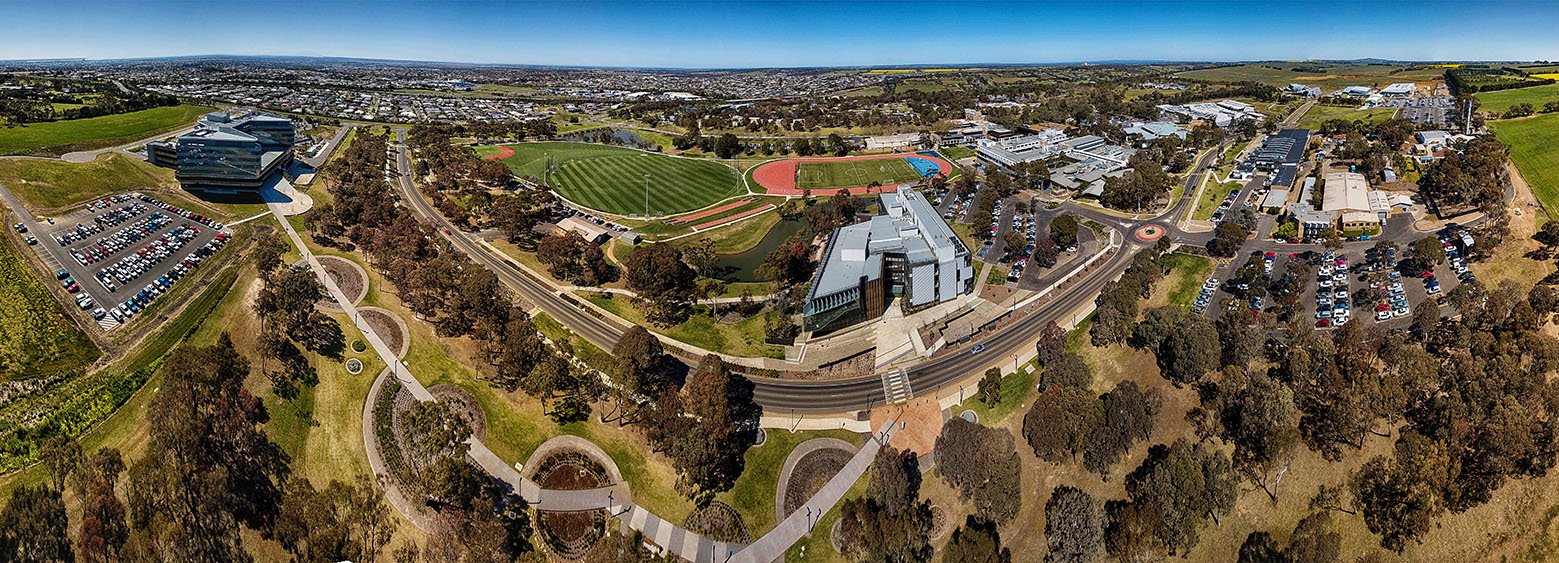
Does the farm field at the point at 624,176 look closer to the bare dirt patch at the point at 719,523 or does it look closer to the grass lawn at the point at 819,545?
the bare dirt patch at the point at 719,523

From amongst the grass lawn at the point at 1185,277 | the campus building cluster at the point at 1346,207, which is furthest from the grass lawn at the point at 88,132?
the campus building cluster at the point at 1346,207

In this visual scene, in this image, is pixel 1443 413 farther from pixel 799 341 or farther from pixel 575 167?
pixel 575 167

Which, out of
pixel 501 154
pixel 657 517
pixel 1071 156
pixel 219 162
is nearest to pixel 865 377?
pixel 657 517

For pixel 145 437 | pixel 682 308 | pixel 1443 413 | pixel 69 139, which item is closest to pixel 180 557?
pixel 145 437

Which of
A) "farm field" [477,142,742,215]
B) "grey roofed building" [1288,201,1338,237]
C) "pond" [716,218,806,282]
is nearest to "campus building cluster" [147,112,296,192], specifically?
"farm field" [477,142,742,215]

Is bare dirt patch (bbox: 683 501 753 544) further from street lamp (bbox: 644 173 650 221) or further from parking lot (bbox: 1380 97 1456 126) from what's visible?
parking lot (bbox: 1380 97 1456 126)

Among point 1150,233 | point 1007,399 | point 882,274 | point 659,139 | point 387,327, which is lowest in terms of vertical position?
point 1007,399

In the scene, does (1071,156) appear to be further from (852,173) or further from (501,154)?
(501,154)
